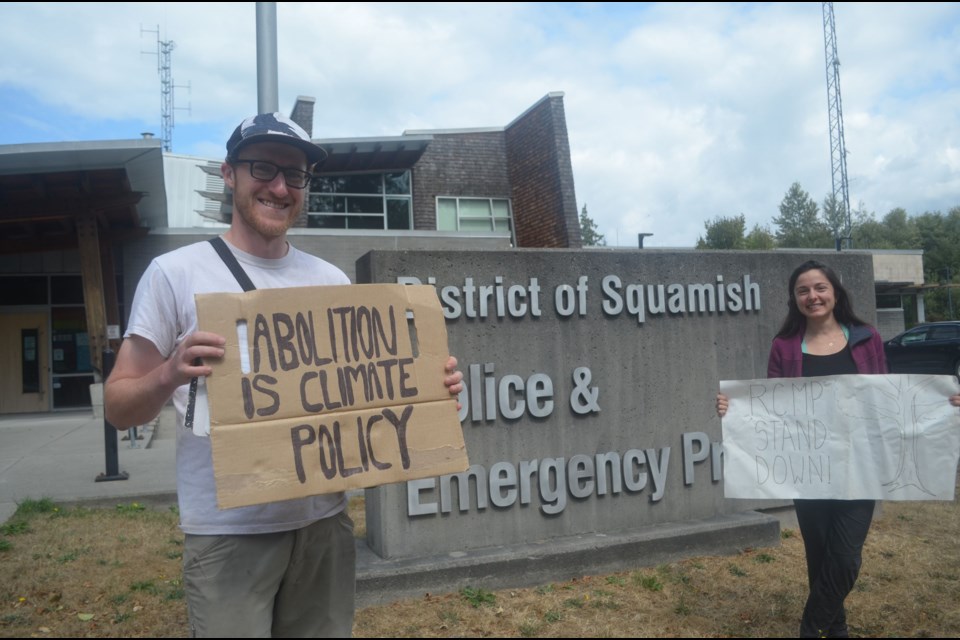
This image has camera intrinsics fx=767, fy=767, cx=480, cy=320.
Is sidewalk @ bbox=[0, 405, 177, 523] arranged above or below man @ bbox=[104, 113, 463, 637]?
below

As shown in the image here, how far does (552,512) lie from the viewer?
534cm

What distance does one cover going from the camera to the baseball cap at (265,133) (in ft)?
7.51

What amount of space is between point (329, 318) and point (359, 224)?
66.5 feet

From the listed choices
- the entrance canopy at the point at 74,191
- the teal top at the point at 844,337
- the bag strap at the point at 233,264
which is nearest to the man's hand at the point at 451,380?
the bag strap at the point at 233,264

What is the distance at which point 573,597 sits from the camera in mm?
4738

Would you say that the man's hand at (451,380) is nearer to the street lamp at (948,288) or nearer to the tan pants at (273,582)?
the tan pants at (273,582)

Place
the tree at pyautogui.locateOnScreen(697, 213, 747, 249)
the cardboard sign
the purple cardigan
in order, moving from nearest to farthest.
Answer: the cardboard sign
the purple cardigan
the tree at pyautogui.locateOnScreen(697, 213, 747, 249)

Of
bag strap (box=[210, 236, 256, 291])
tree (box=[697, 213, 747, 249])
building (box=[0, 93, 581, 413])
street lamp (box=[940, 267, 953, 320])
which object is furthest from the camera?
tree (box=[697, 213, 747, 249])

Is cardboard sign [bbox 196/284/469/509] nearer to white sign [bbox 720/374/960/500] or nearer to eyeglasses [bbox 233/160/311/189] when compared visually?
A: eyeglasses [bbox 233/160/311/189]

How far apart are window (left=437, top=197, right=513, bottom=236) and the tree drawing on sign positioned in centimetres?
2010

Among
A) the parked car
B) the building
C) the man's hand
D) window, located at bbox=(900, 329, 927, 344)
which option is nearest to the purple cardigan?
the man's hand

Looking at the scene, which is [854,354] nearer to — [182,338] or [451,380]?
[451,380]

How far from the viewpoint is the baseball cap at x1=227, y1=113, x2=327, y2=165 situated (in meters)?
2.29

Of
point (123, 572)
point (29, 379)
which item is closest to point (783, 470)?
point (123, 572)
